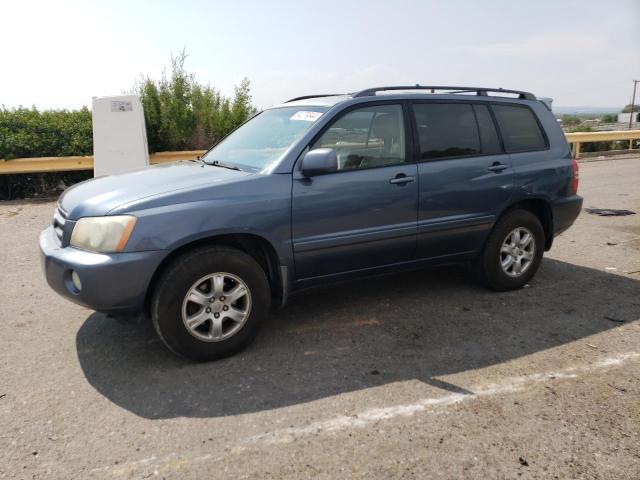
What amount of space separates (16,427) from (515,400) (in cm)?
285

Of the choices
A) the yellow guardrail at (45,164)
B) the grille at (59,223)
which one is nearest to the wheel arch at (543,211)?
the grille at (59,223)

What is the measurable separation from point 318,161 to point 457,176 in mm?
1427

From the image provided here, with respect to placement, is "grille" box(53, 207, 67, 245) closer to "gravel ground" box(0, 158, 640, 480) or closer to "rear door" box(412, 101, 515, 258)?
"gravel ground" box(0, 158, 640, 480)

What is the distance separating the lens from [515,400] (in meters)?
3.14

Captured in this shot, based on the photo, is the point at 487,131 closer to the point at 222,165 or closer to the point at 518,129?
the point at 518,129

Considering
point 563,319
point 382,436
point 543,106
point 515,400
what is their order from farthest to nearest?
1. point 543,106
2. point 563,319
3. point 515,400
4. point 382,436

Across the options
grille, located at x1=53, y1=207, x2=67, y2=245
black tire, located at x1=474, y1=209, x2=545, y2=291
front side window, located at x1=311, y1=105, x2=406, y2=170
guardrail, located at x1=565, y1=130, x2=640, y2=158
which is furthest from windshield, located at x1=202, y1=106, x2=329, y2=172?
guardrail, located at x1=565, y1=130, x2=640, y2=158

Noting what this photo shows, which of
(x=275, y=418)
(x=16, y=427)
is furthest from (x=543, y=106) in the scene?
(x=16, y=427)

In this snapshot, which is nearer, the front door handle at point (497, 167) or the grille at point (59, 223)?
the grille at point (59, 223)

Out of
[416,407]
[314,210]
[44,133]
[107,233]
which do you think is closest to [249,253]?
[314,210]

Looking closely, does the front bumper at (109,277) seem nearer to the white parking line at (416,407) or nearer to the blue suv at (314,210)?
the blue suv at (314,210)

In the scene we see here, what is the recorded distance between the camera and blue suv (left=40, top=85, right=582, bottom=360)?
3389mm

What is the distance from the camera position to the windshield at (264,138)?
13.2ft

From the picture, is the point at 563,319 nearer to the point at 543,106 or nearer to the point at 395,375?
the point at 395,375
